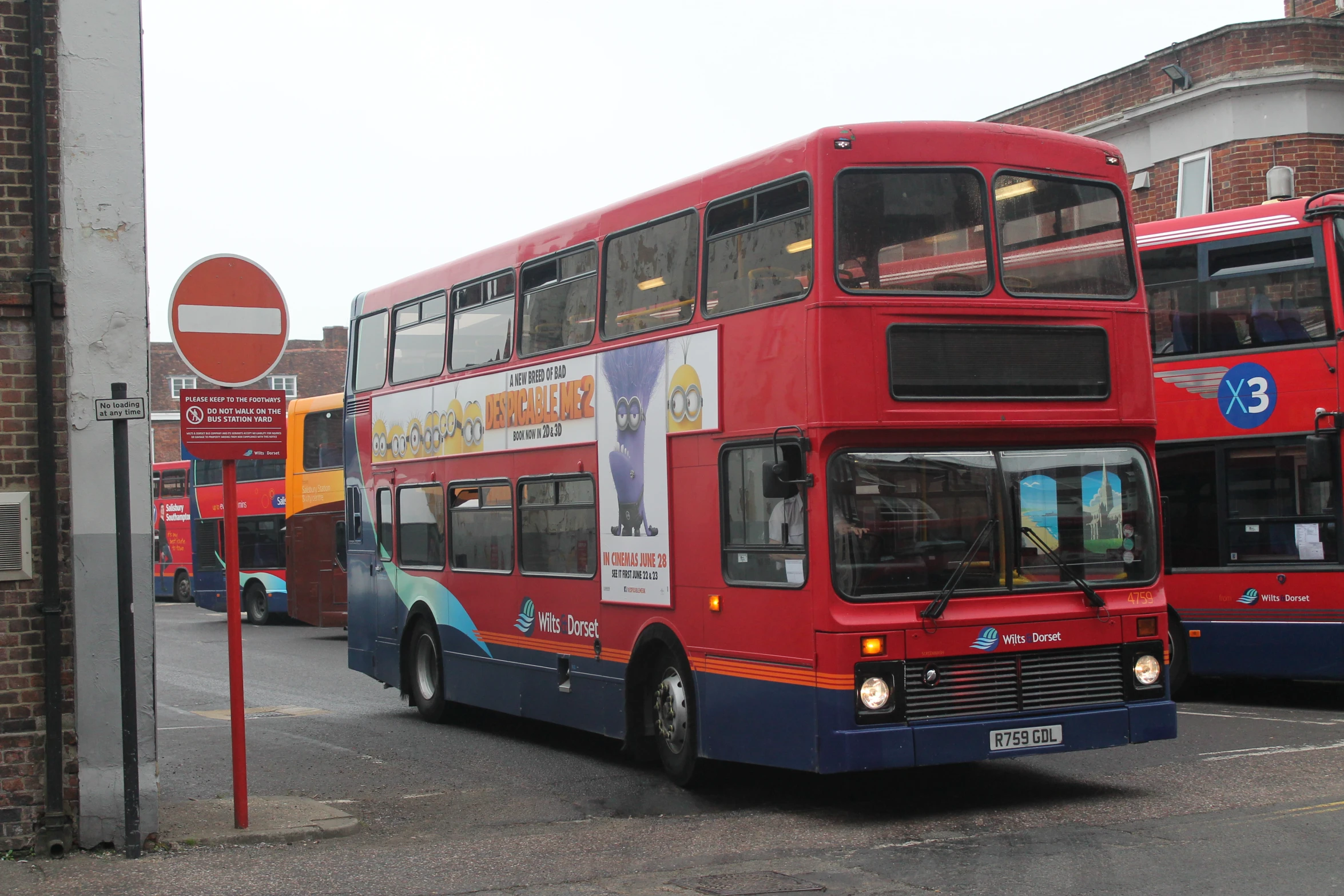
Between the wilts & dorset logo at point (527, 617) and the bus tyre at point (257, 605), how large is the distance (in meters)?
21.2

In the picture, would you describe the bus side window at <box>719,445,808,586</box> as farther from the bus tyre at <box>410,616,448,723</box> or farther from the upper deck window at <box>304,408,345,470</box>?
the upper deck window at <box>304,408,345,470</box>

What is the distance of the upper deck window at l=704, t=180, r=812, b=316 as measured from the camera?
9070mm

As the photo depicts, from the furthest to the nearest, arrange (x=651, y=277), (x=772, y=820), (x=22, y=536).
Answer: (x=651, y=277) < (x=772, y=820) < (x=22, y=536)

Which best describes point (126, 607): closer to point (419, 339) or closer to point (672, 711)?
point (672, 711)

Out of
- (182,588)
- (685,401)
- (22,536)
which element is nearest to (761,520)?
(685,401)

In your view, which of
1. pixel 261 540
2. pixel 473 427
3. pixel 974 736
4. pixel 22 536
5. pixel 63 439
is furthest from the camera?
pixel 261 540

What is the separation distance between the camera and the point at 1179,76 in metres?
23.5

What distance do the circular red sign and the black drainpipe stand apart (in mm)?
724

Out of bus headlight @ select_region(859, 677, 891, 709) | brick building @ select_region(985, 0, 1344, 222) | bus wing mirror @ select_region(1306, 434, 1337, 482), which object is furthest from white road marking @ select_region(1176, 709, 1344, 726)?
brick building @ select_region(985, 0, 1344, 222)

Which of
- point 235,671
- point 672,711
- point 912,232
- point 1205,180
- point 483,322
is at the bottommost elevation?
point 672,711

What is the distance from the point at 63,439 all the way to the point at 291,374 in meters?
70.1

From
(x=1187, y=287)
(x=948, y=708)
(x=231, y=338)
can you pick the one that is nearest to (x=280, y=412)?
(x=231, y=338)

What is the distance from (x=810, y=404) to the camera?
884cm

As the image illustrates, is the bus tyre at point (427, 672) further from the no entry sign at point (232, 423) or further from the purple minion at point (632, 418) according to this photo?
the no entry sign at point (232, 423)
